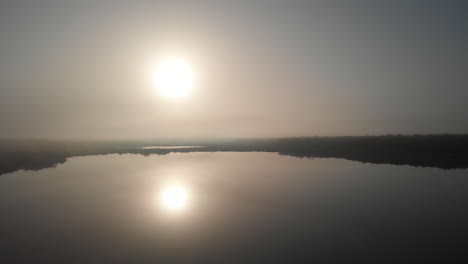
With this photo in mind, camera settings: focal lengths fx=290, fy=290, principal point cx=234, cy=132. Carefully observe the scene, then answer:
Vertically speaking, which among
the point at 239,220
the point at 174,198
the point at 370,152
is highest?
the point at 370,152

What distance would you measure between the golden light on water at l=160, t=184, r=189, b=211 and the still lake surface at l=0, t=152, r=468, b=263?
9cm

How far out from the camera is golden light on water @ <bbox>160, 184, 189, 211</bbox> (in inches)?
866

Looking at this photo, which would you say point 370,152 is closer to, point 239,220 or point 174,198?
point 174,198

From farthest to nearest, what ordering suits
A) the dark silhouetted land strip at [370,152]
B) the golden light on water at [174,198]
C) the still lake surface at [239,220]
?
the dark silhouetted land strip at [370,152] < the golden light on water at [174,198] < the still lake surface at [239,220]

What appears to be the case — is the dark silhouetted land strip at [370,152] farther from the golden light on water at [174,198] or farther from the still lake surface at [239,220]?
the golden light on water at [174,198]

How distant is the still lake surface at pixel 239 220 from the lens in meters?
13.0

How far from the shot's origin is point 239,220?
18.0 metres

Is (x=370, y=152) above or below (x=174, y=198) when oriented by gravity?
above

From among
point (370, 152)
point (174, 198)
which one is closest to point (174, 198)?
point (174, 198)

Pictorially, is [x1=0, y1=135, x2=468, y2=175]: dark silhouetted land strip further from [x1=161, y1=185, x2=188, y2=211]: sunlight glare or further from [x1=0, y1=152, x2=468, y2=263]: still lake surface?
[x1=161, y1=185, x2=188, y2=211]: sunlight glare

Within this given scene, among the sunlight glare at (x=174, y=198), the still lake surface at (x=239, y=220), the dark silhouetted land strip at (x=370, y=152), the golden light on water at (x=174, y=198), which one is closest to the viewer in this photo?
the still lake surface at (x=239, y=220)

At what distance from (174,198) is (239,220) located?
29.3ft

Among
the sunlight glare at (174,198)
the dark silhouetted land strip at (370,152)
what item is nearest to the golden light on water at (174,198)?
the sunlight glare at (174,198)

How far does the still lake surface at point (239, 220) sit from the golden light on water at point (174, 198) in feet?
0.30
